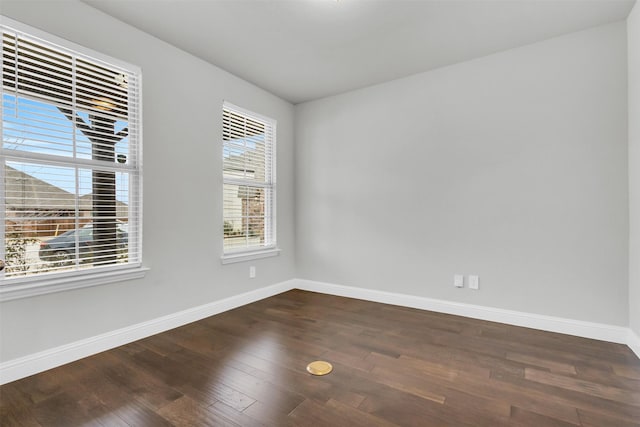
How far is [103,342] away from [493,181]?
12.2ft

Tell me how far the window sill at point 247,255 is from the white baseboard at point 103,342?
0.42 metres

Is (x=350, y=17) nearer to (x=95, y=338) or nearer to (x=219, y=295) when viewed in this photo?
(x=219, y=295)

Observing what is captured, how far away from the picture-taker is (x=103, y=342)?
243cm

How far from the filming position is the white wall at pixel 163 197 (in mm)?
2156

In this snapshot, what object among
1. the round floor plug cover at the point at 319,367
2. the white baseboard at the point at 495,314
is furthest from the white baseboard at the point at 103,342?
the round floor plug cover at the point at 319,367

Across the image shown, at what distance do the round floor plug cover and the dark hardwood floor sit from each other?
50mm

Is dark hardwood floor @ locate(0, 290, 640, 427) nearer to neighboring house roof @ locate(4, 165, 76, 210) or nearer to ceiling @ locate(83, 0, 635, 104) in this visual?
neighboring house roof @ locate(4, 165, 76, 210)

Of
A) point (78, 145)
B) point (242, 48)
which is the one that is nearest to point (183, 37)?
point (242, 48)

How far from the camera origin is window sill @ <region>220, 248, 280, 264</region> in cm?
348

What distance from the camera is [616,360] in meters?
2.28

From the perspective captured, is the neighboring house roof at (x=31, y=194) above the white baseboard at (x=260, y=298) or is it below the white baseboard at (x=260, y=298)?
above

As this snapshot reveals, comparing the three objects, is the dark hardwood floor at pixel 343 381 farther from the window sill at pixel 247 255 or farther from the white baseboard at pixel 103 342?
the window sill at pixel 247 255

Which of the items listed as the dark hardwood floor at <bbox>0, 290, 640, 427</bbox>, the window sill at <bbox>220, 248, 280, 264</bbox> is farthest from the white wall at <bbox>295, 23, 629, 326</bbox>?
the window sill at <bbox>220, 248, 280, 264</bbox>

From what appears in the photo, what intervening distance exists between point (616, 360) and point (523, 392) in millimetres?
1017
